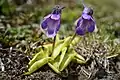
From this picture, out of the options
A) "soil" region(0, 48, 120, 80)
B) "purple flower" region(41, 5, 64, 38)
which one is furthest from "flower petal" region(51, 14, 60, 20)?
"soil" region(0, 48, 120, 80)

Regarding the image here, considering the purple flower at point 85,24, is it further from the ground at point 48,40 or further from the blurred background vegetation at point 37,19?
the blurred background vegetation at point 37,19

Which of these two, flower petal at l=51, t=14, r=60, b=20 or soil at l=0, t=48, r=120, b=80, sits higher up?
flower petal at l=51, t=14, r=60, b=20

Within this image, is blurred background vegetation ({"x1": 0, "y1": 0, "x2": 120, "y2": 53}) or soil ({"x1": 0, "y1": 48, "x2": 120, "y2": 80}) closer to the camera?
soil ({"x1": 0, "y1": 48, "x2": 120, "y2": 80})

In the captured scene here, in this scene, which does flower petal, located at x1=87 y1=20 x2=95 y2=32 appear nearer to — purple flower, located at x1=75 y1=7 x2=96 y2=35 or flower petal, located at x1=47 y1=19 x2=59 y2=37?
purple flower, located at x1=75 y1=7 x2=96 y2=35

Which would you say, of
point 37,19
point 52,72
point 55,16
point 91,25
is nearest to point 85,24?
point 91,25

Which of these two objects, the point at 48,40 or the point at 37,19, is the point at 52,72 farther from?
the point at 37,19

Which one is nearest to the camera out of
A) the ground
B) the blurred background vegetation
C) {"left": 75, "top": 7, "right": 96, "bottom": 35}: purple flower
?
{"left": 75, "top": 7, "right": 96, "bottom": 35}: purple flower

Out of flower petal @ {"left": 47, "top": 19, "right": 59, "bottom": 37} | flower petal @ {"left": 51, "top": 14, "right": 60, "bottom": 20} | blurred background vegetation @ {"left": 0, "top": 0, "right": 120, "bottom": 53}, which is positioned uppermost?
flower petal @ {"left": 51, "top": 14, "right": 60, "bottom": 20}
